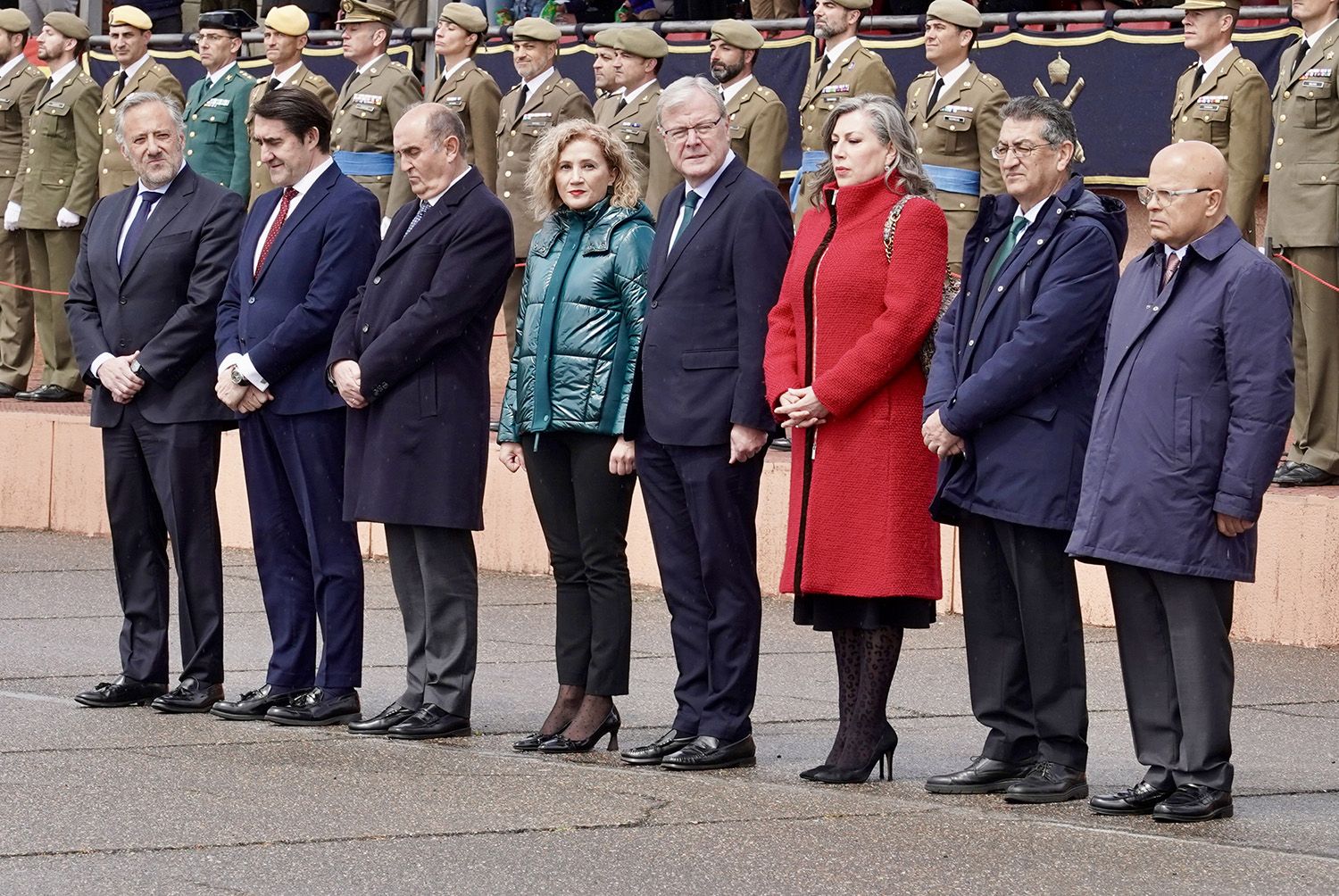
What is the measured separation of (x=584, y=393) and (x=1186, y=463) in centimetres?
184

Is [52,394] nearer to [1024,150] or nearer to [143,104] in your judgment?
[143,104]

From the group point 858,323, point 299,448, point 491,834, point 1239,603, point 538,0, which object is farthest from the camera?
point 538,0

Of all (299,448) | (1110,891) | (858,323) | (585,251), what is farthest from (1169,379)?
(299,448)

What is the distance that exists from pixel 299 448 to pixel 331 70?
6.76 metres

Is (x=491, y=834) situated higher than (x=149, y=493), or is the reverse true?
(x=149, y=493)

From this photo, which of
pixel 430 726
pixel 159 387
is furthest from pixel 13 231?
pixel 430 726

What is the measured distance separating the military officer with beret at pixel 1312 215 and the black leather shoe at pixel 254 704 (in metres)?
4.23

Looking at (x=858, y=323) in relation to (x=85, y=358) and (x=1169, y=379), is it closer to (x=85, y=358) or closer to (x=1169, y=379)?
(x=1169, y=379)

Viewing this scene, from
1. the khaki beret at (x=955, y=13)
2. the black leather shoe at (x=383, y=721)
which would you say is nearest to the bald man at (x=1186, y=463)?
the black leather shoe at (x=383, y=721)

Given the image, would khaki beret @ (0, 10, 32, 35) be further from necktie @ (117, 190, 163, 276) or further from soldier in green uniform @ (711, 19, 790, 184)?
necktie @ (117, 190, 163, 276)

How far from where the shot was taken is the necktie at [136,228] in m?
7.62

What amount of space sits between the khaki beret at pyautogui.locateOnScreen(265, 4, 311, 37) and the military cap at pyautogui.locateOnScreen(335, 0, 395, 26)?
17.1 inches

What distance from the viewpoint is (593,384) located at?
22.2 ft

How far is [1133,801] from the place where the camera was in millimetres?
5863
